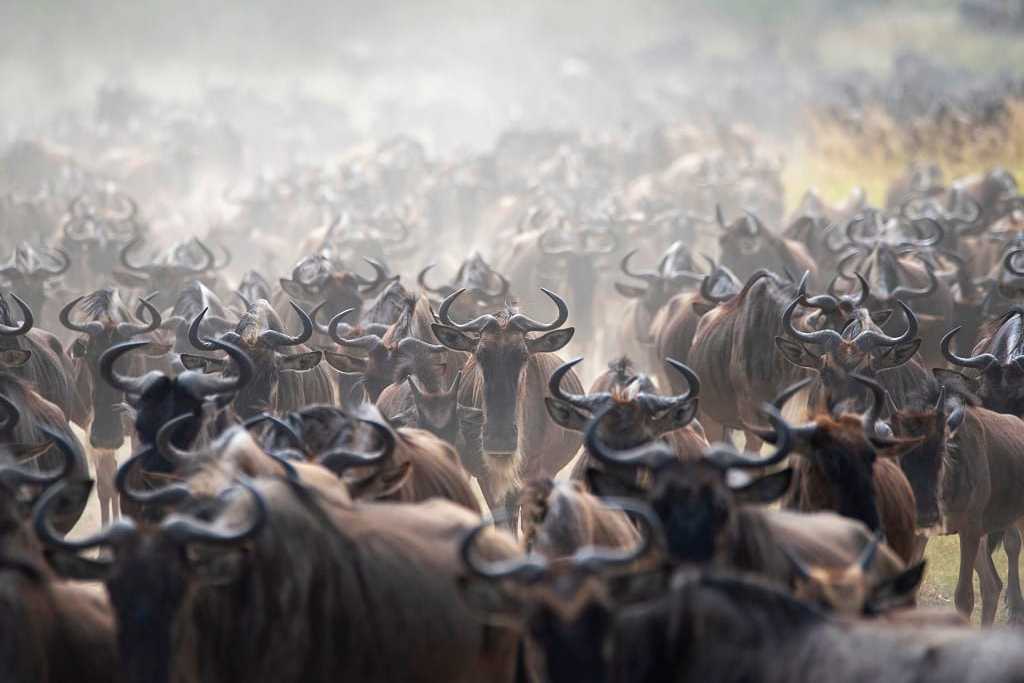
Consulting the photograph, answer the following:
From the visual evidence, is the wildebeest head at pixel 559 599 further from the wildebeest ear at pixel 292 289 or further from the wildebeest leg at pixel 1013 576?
the wildebeest ear at pixel 292 289

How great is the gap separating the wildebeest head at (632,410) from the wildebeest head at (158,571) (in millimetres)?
2639

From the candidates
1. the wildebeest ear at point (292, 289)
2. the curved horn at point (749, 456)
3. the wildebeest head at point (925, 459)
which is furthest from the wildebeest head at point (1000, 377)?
the wildebeest ear at point (292, 289)

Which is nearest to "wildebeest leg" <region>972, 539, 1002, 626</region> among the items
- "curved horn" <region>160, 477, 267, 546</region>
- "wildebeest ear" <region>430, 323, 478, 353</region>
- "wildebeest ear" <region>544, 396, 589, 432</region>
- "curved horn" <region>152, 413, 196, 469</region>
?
"wildebeest ear" <region>544, 396, 589, 432</region>

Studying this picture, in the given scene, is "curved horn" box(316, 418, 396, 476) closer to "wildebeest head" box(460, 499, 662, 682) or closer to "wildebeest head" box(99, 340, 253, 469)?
"wildebeest head" box(99, 340, 253, 469)

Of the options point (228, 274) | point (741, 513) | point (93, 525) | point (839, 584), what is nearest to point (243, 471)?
point (741, 513)

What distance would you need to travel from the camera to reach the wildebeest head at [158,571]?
4637mm

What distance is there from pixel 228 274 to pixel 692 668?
21.5 m

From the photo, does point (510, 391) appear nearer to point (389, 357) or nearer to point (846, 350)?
point (389, 357)

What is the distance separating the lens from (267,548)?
16.3ft

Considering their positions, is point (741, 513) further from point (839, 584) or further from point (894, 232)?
point (894, 232)

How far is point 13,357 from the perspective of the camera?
9.84 m

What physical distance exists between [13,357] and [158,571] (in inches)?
227

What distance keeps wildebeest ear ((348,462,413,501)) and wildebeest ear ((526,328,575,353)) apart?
3.19 m

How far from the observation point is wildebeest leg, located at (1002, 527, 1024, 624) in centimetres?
911
